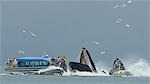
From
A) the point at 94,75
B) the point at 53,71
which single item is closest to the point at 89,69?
the point at 94,75

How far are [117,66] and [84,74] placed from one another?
466 cm

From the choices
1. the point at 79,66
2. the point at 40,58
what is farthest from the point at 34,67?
the point at 79,66

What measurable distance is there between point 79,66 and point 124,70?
5546mm

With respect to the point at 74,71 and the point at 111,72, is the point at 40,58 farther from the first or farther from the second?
the point at 111,72

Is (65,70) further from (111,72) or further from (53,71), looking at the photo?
(111,72)

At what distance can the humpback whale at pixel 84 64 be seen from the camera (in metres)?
51.2

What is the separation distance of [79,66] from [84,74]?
1.07 m

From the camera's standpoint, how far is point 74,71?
166ft

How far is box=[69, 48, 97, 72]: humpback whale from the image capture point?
5116cm

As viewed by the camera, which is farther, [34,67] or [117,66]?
[117,66]

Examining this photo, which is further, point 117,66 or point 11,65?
point 117,66

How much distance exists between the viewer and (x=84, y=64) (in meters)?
52.8

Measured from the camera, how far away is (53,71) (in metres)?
50.3

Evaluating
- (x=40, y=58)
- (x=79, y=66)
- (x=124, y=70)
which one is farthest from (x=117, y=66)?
(x=40, y=58)
